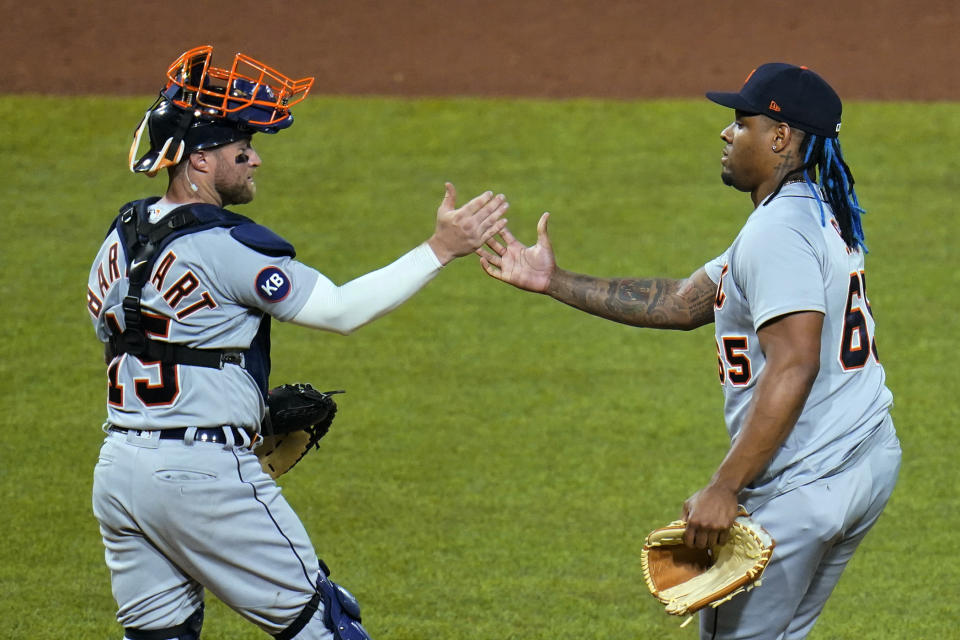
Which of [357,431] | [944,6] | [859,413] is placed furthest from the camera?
[944,6]

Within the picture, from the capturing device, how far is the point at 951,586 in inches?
203

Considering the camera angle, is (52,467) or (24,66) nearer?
(52,467)

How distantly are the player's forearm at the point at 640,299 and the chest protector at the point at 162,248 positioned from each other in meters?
1.11

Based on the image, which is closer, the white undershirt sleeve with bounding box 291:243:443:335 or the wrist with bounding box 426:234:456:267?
the white undershirt sleeve with bounding box 291:243:443:335

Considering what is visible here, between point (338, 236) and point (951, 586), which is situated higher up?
point (338, 236)

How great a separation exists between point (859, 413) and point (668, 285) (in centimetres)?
94

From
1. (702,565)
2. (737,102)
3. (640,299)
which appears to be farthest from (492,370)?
(737,102)

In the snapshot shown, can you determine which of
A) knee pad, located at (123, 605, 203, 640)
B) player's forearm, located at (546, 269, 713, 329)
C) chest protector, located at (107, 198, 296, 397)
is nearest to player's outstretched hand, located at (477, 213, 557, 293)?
player's forearm, located at (546, 269, 713, 329)

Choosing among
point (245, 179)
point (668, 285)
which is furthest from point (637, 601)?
point (245, 179)

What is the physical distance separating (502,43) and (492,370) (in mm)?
7300

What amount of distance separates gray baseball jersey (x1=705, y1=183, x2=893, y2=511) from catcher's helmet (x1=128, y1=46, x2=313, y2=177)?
1.27 meters

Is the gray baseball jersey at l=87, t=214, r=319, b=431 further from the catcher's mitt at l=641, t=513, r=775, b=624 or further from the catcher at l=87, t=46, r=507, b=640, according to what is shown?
the catcher's mitt at l=641, t=513, r=775, b=624

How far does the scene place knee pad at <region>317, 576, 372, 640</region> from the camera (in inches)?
130

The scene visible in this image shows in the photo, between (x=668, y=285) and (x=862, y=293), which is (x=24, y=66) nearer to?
(x=668, y=285)
